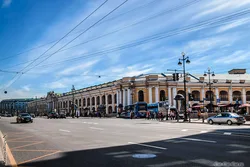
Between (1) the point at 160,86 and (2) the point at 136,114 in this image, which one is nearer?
(2) the point at 136,114

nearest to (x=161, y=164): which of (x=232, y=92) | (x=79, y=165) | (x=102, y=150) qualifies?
(x=79, y=165)

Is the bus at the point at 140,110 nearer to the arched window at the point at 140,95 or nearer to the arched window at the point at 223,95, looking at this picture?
the arched window at the point at 140,95

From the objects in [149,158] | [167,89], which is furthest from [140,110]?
[149,158]

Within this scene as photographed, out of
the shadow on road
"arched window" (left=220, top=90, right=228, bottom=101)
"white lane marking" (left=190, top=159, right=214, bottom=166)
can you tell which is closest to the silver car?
the shadow on road

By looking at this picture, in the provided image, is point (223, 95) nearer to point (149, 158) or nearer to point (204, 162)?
point (149, 158)

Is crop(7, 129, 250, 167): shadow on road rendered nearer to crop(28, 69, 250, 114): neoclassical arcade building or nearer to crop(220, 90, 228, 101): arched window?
crop(28, 69, 250, 114): neoclassical arcade building

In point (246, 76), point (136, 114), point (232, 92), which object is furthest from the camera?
point (246, 76)

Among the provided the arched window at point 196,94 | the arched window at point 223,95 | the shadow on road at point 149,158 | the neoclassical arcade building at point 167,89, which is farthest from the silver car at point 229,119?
the arched window at point 223,95

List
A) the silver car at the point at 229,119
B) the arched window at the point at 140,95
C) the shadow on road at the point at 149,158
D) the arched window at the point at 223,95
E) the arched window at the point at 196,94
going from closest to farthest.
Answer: the shadow on road at the point at 149,158
the silver car at the point at 229,119
the arched window at the point at 140,95
the arched window at the point at 196,94
the arched window at the point at 223,95

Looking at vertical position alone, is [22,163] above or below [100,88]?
below

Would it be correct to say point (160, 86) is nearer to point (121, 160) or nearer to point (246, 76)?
point (246, 76)

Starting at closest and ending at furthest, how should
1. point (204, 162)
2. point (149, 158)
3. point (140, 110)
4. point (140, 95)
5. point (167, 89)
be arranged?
point (204, 162) < point (149, 158) < point (140, 110) < point (140, 95) < point (167, 89)

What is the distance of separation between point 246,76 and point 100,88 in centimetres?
4658

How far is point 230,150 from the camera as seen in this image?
34.1ft
